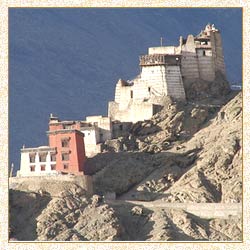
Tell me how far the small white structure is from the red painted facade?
485mm

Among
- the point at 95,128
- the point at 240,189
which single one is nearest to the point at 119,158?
the point at 95,128

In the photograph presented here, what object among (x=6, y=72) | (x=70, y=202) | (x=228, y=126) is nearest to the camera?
(x=6, y=72)

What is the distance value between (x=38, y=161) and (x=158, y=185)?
8234 millimetres

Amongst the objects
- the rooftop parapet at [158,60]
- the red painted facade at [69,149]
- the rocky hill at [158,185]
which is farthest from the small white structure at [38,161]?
the rooftop parapet at [158,60]

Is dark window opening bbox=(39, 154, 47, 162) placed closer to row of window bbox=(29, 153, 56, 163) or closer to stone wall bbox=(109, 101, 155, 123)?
row of window bbox=(29, 153, 56, 163)

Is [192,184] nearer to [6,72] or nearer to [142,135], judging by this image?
[142,135]

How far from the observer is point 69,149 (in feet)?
347

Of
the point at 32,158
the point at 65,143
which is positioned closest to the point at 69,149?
the point at 65,143

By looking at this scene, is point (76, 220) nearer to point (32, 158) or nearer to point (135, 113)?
point (32, 158)

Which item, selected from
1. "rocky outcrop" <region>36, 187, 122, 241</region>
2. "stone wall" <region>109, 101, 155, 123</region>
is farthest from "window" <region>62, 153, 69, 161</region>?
"stone wall" <region>109, 101, 155, 123</region>

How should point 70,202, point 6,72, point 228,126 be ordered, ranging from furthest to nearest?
1. point 228,126
2. point 70,202
3. point 6,72

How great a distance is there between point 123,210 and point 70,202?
3499 millimetres

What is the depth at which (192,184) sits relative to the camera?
10450 centimetres

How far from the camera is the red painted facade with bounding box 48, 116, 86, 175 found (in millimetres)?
105375
